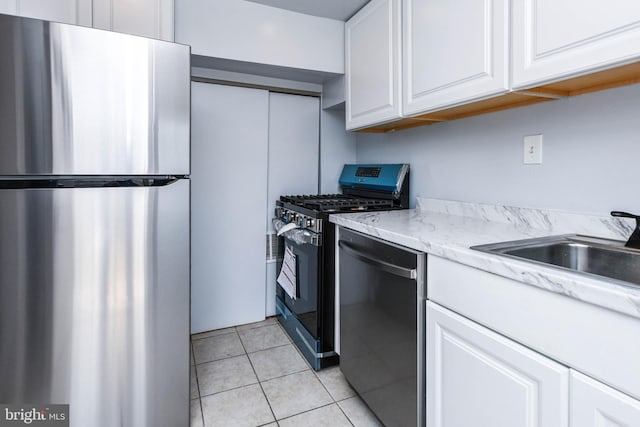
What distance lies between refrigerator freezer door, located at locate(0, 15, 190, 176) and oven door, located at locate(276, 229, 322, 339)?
2.84 feet

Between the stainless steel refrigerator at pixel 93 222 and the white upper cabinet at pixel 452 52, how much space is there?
3.42 feet

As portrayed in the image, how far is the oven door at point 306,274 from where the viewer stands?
1.92 metres

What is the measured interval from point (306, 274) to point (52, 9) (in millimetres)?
1740

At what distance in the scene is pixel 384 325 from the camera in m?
1.40

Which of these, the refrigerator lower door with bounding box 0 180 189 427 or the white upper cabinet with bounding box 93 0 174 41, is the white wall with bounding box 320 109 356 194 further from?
the refrigerator lower door with bounding box 0 180 189 427

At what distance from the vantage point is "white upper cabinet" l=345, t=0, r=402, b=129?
180 cm

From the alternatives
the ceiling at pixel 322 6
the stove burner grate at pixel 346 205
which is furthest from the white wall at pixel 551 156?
the ceiling at pixel 322 6

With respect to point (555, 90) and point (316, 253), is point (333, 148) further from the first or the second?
point (555, 90)

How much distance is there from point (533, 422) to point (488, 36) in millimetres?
1248

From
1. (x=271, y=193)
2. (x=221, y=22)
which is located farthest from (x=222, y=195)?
(x=221, y=22)

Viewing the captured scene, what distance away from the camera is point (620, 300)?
2.20ft

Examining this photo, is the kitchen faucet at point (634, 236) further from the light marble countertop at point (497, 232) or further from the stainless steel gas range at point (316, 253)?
the stainless steel gas range at point (316, 253)

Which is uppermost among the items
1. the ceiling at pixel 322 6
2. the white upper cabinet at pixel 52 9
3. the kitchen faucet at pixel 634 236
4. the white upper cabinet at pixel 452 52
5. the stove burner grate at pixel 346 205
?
the ceiling at pixel 322 6

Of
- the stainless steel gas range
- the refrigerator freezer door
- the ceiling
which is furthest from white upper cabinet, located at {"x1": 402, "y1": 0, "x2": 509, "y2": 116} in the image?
the refrigerator freezer door
